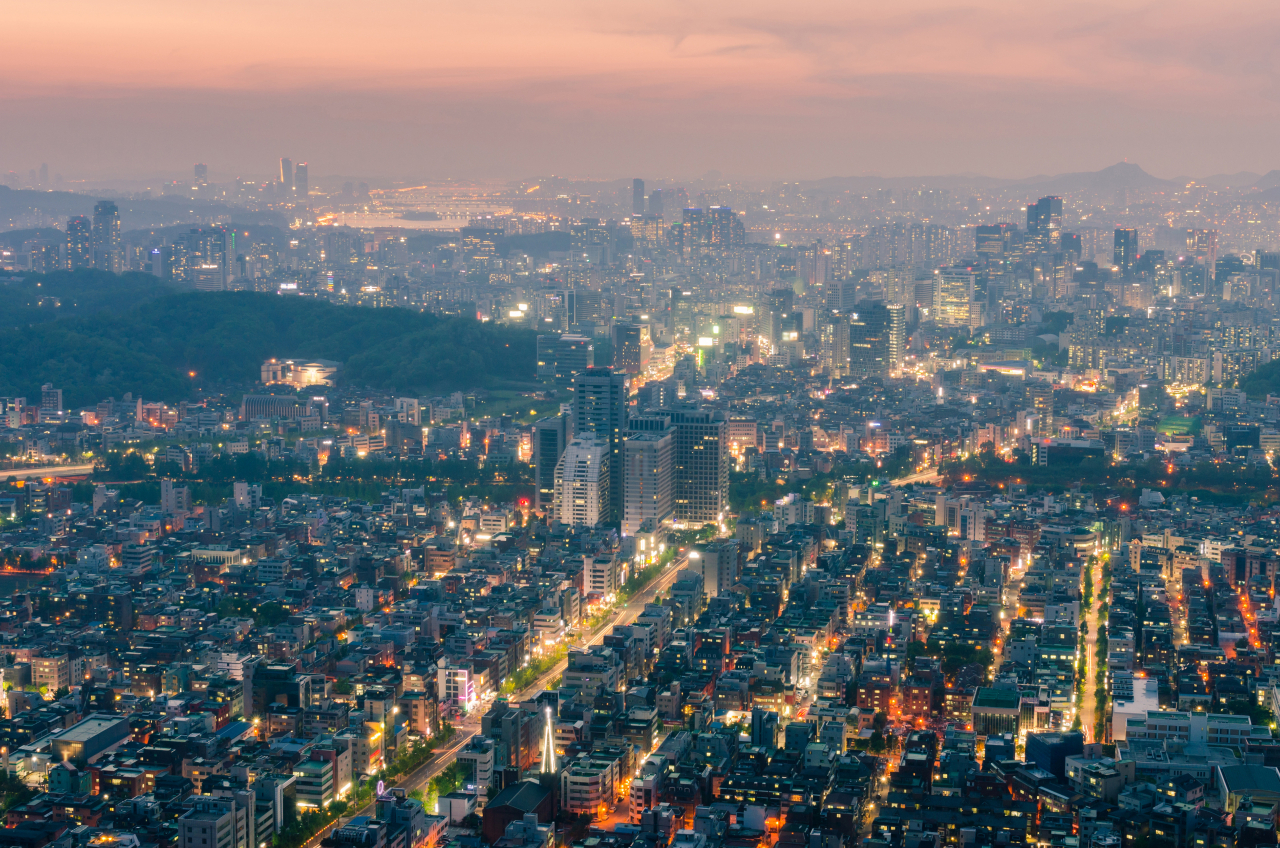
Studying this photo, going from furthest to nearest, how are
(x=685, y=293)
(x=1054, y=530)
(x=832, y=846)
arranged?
(x=685, y=293)
(x=1054, y=530)
(x=832, y=846)

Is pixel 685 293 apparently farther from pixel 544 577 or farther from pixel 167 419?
pixel 544 577

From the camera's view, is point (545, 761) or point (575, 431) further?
point (575, 431)

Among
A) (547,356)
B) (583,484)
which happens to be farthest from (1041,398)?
(583,484)

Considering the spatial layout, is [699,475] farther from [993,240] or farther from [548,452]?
[993,240]

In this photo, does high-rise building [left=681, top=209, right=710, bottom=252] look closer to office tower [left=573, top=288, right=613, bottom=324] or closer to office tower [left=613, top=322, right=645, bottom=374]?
office tower [left=573, top=288, right=613, bottom=324]

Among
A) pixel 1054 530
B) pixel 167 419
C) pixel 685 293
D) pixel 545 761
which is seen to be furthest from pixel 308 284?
pixel 545 761

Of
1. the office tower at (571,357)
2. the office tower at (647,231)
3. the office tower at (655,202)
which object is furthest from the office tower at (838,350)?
the office tower at (655,202)

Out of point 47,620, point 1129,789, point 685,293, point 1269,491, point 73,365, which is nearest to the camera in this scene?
point 1129,789

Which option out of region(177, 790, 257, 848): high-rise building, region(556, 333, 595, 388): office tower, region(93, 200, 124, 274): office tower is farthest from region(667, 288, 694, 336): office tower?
region(177, 790, 257, 848): high-rise building
